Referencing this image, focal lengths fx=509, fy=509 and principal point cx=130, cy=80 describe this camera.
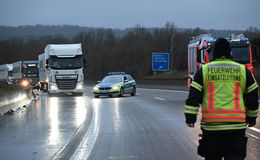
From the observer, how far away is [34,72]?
180ft

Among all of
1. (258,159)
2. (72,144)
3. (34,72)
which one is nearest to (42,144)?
(72,144)

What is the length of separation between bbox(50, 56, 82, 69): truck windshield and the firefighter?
30330 millimetres

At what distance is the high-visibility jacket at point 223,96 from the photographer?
17.0ft

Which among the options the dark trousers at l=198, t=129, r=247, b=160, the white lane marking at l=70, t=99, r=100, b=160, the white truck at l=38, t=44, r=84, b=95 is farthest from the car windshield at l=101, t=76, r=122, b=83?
the dark trousers at l=198, t=129, r=247, b=160

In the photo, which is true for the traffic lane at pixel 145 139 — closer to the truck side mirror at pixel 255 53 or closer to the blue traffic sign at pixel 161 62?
the truck side mirror at pixel 255 53

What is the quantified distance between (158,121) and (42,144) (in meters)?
5.56

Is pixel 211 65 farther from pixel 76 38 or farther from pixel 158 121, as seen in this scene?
pixel 76 38

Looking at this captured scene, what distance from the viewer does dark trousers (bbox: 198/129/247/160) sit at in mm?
5105

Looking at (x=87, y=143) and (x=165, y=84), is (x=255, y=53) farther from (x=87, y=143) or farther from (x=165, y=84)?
(x=165, y=84)

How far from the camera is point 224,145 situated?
17.1 ft

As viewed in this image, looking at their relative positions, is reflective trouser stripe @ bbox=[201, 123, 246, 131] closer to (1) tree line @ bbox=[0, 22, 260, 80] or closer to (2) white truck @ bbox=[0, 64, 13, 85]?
(1) tree line @ bbox=[0, 22, 260, 80]

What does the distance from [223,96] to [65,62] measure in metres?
30.8

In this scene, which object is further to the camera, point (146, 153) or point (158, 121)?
point (158, 121)

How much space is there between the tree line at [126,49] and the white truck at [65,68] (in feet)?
70.6
